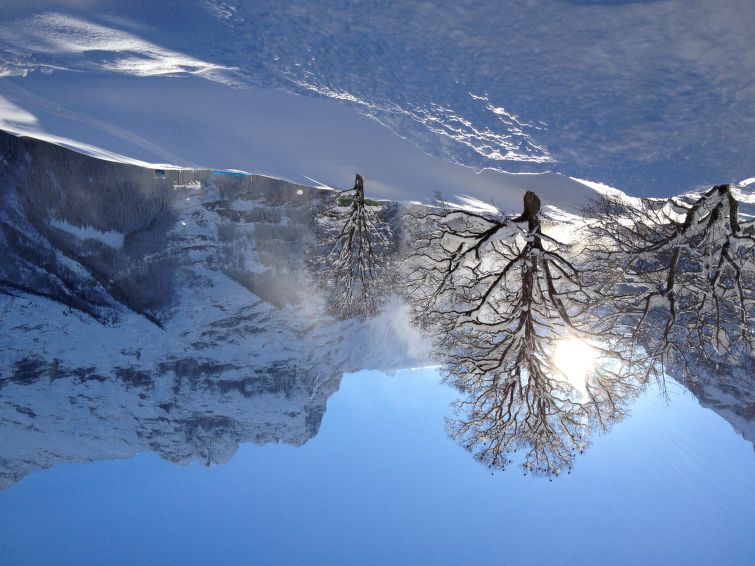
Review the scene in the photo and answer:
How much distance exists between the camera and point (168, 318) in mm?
6527

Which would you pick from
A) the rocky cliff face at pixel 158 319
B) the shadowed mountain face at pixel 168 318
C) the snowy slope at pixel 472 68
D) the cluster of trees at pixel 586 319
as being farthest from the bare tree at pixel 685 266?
the rocky cliff face at pixel 158 319

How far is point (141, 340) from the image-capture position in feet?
21.7

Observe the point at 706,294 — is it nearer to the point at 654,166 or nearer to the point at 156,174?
the point at 654,166

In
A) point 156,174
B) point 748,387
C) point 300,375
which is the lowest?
point 300,375

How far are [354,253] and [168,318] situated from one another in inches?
123

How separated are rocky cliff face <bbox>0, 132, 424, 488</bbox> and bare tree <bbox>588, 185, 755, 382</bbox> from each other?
11.2 feet

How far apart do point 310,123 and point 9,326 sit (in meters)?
5.34

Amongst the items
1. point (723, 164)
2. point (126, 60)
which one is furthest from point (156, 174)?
point (723, 164)

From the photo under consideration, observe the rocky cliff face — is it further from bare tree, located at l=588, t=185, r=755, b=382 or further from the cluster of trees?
bare tree, located at l=588, t=185, r=755, b=382

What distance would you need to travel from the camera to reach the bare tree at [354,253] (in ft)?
16.6

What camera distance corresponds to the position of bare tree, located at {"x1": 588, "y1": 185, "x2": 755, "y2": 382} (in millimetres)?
3855

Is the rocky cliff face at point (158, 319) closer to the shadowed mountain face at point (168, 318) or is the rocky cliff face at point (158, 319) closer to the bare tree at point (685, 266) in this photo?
the shadowed mountain face at point (168, 318)

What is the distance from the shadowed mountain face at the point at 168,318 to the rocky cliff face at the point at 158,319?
0.02m

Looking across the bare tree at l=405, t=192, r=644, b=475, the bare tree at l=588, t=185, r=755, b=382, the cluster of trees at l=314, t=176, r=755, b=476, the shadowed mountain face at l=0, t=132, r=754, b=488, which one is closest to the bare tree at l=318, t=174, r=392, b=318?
the shadowed mountain face at l=0, t=132, r=754, b=488
